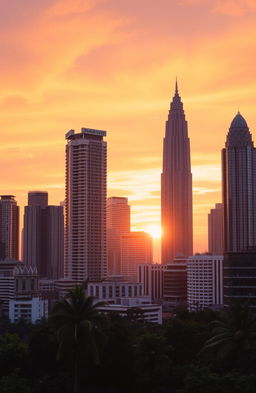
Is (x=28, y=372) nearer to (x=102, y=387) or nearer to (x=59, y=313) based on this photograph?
(x=102, y=387)

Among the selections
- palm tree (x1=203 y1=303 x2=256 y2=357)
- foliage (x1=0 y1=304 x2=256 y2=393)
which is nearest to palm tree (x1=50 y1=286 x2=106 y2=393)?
foliage (x1=0 y1=304 x2=256 y2=393)

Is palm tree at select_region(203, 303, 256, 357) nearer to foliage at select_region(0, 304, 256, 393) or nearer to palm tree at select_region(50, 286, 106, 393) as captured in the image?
foliage at select_region(0, 304, 256, 393)

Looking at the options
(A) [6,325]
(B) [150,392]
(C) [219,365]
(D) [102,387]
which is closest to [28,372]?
(D) [102,387]

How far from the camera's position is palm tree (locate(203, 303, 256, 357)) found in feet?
179

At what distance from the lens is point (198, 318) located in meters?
128

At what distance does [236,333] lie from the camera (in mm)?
54438

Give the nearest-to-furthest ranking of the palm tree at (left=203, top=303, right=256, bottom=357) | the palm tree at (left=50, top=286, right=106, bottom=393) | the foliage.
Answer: the palm tree at (left=50, top=286, right=106, bottom=393), the foliage, the palm tree at (left=203, top=303, right=256, bottom=357)

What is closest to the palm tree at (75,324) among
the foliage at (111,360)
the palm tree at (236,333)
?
the foliage at (111,360)

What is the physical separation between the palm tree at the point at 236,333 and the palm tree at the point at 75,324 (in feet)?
39.4

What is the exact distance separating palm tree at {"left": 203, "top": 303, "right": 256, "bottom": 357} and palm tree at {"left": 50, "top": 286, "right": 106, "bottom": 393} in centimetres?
1201

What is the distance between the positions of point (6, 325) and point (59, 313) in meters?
113

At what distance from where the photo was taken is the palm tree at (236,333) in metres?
54.5

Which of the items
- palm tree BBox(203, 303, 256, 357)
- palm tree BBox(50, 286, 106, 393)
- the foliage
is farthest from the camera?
palm tree BBox(203, 303, 256, 357)

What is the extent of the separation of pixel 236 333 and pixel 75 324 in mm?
15015
